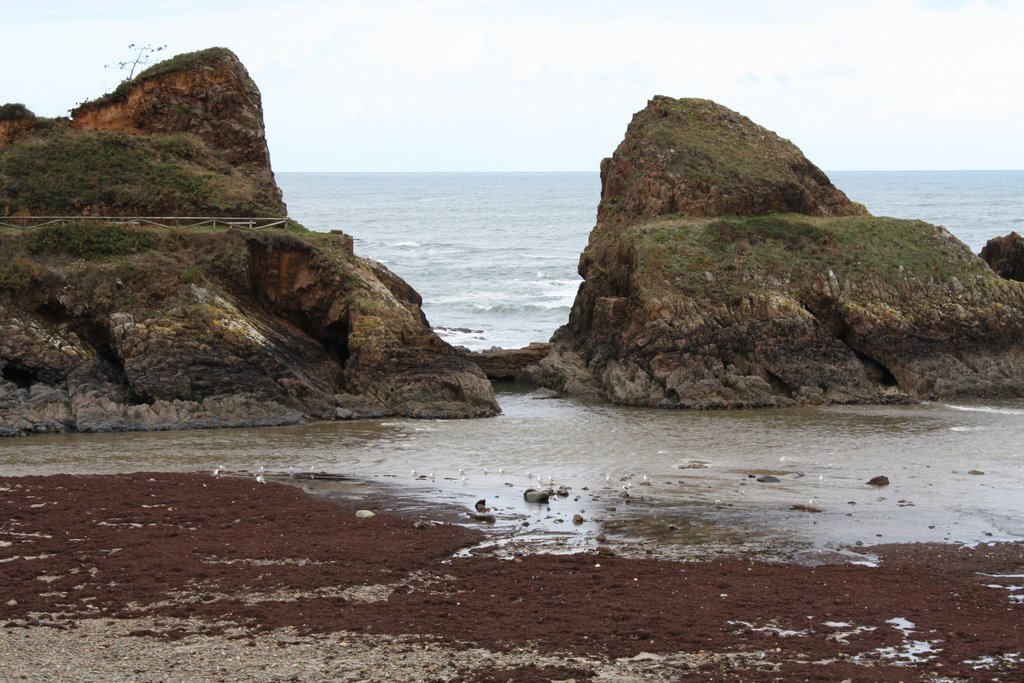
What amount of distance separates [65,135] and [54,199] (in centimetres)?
513

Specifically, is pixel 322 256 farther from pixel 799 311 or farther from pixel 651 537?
pixel 651 537

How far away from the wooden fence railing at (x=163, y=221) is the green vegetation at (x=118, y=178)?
29.5 inches

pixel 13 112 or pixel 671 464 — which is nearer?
pixel 671 464

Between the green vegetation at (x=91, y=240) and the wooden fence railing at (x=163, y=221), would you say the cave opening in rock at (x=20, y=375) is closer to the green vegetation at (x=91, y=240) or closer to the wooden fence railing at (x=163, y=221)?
the green vegetation at (x=91, y=240)

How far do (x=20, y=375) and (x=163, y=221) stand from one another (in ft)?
33.3

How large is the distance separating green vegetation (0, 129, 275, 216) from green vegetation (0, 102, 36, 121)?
5.34 ft

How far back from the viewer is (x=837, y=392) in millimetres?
46125

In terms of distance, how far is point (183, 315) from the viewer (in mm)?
41844

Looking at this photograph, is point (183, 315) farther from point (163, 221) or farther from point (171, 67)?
point (171, 67)

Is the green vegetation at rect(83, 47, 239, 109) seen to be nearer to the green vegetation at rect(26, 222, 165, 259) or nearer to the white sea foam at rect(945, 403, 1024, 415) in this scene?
the green vegetation at rect(26, 222, 165, 259)

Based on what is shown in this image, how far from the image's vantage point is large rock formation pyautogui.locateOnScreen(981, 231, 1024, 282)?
185 feet

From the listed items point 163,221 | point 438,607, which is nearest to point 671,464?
point 438,607

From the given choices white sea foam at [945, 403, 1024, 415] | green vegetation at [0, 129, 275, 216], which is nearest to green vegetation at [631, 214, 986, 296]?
white sea foam at [945, 403, 1024, 415]

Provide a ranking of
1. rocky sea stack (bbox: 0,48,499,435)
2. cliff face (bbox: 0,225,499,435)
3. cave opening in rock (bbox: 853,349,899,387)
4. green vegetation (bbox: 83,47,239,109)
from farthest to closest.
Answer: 1. green vegetation (bbox: 83,47,239,109)
2. cave opening in rock (bbox: 853,349,899,387)
3. rocky sea stack (bbox: 0,48,499,435)
4. cliff face (bbox: 0,225,499,435)
